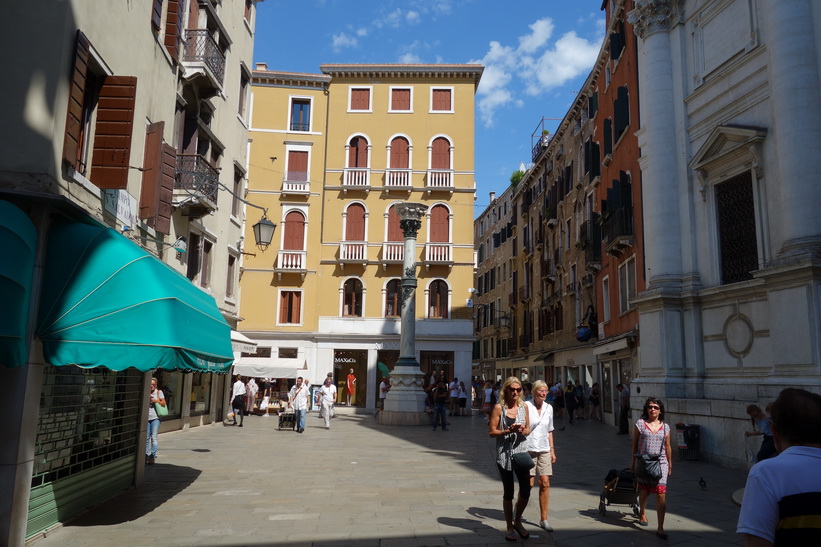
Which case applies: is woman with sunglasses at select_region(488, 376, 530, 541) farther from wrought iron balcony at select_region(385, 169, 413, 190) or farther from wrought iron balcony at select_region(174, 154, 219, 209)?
wrought iron balcony at select_region(385, 169, 413, 190)

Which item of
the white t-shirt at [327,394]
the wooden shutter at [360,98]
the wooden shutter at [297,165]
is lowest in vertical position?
the white t-shirt at [327,394]

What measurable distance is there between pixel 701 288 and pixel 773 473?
1289cm

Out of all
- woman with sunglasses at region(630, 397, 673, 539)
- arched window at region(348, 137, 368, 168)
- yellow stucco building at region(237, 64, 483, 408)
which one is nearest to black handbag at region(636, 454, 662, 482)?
→ woman with sunglasses at region(630, 397, 673, 539)

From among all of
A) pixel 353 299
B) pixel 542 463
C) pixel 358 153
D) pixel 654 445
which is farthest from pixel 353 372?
pixel 654 445

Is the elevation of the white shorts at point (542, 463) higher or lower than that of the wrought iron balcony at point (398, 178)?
lower

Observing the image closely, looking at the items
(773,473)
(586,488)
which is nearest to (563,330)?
(586,488)

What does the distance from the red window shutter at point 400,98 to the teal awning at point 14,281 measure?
102 ft

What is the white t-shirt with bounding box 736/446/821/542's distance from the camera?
2.61 m

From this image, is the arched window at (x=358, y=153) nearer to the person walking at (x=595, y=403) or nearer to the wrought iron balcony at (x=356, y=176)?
the wrought iron balcony at (x=356, y=176)

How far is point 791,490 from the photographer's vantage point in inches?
103

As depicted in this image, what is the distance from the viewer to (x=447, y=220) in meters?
34.7

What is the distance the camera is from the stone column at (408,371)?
913 inches

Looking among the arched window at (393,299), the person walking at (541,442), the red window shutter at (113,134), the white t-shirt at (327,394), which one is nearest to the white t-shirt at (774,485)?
the person walking at (541,442)

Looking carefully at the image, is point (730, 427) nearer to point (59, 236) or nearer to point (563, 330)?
point (59, 236)
